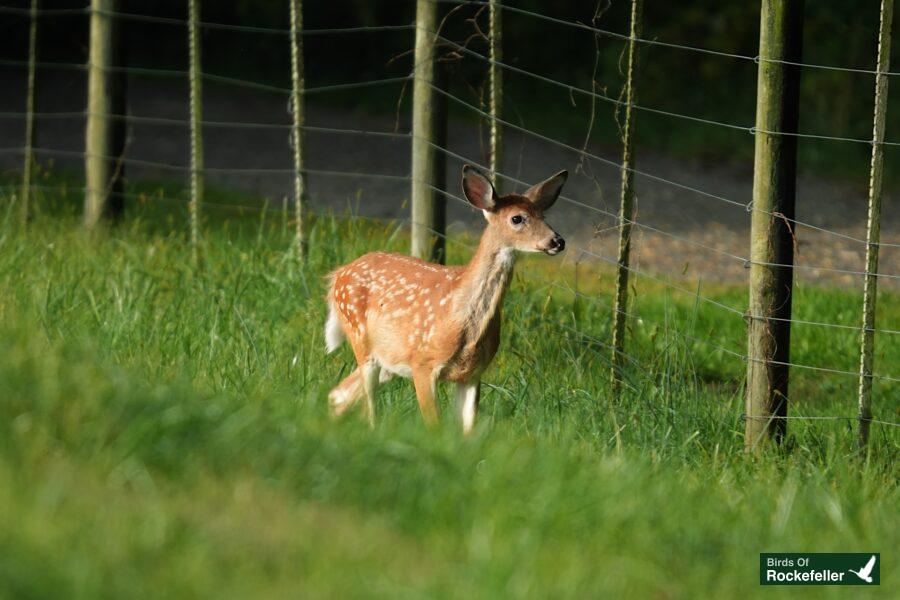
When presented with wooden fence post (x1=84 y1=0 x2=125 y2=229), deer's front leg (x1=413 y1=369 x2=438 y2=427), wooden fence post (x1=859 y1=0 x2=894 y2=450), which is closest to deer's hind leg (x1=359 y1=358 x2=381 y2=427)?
deer's front leg (x1=413 y1=369 x2=438 y2=427)

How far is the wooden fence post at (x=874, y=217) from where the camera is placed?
5.95m

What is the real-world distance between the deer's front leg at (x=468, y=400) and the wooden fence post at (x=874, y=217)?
163cm

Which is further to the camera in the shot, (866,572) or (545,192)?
(545,192)

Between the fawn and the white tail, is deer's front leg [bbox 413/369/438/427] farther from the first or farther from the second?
the white tail

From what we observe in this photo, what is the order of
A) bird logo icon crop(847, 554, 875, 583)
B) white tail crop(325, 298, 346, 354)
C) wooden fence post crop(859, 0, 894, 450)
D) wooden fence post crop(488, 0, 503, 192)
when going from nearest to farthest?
bird logo icon crop(847, 554, 875, 583), wooden fence post crop(859, 0, 894, 450), white tail crop(325, 298, 346, 354), wooden fence post crop(488, 0, 503, 192)

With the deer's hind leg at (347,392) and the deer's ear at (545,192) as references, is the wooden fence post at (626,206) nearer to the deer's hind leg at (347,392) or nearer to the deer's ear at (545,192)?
the deer's ear at (545,192)

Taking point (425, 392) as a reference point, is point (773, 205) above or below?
above

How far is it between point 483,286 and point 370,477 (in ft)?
5.81

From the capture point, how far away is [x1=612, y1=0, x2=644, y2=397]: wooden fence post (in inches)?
256

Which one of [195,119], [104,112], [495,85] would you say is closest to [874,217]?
[495,85]

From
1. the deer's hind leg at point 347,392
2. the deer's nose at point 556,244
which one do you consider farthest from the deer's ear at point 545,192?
the deer's hind leg at point 347,392

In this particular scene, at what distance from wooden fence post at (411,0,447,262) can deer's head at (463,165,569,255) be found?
5.24 feet

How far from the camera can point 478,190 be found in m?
6.20

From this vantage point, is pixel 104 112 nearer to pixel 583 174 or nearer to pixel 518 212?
pixel 583 174
